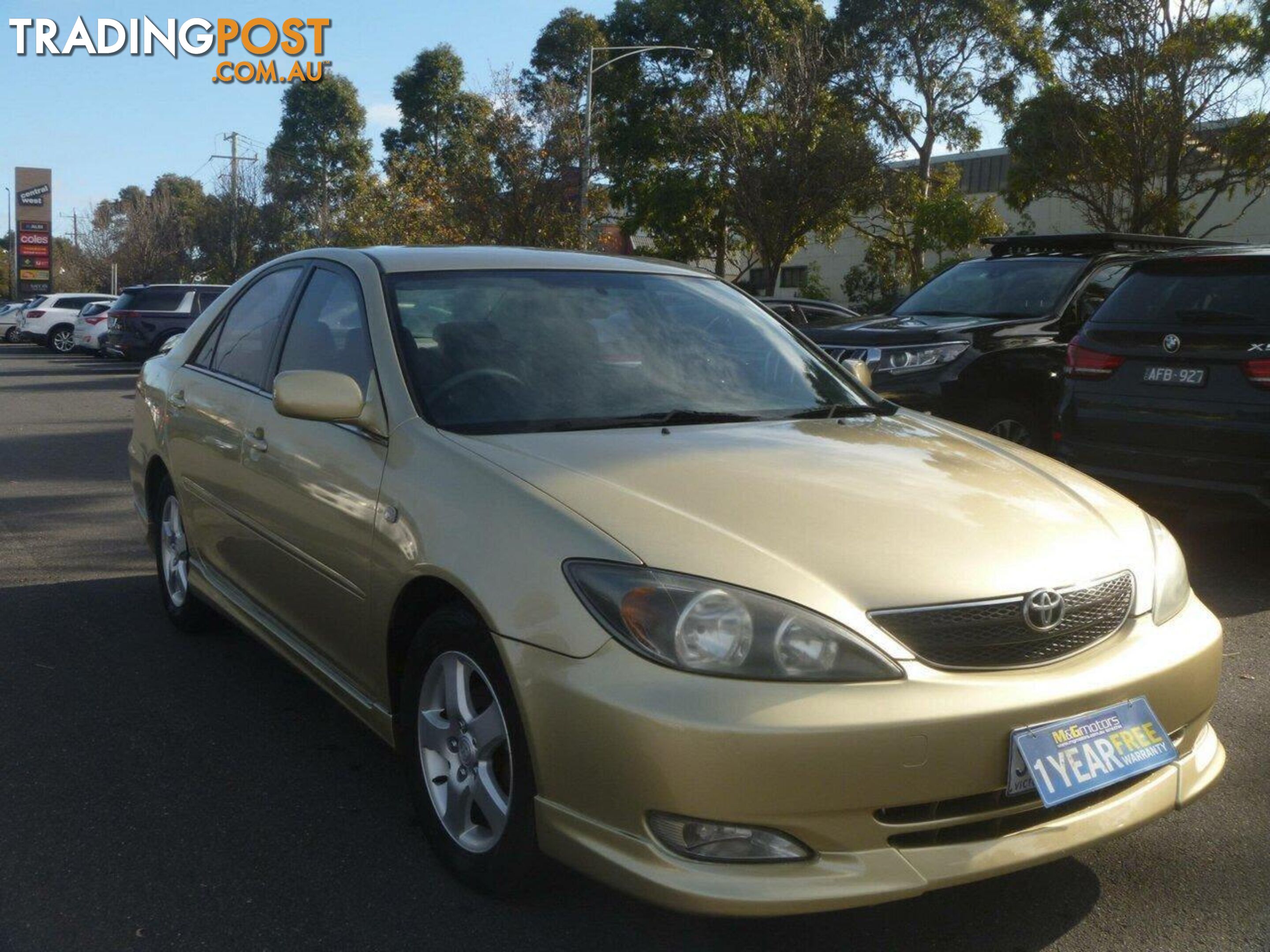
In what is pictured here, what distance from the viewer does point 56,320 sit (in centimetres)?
3569

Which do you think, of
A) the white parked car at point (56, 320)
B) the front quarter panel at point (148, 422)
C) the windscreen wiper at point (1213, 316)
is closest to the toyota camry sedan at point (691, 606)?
the front quarter panel at point (148, 422)

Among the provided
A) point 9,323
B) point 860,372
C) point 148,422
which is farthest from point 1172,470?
point 9,323

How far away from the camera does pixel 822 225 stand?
30.7 m

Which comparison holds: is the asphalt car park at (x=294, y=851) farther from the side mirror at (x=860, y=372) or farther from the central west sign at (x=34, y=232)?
the central west sign at (x=34, y=232)

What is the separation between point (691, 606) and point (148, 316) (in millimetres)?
24731

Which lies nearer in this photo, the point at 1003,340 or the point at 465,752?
the point at 465,752

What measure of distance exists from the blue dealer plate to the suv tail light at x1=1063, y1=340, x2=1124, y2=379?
168 inches

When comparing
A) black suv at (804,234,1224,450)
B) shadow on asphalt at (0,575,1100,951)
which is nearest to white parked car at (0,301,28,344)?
black suv at (804,234,1224,450)

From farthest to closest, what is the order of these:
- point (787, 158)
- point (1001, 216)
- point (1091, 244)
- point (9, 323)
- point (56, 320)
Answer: point (9, 323) → point (1001, 216) → point (56, 320) → point (787, 158) → point (1091, 244)

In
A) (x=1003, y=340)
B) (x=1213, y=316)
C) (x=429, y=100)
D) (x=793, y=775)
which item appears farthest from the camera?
(x=429, y=100)

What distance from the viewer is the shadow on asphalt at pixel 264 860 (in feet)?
9.55

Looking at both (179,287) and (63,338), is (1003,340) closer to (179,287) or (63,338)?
(179,287)

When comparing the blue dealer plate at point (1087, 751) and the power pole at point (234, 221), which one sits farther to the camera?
the power pole at point (234, 221)

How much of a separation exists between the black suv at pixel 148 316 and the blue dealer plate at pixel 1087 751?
24.1m
